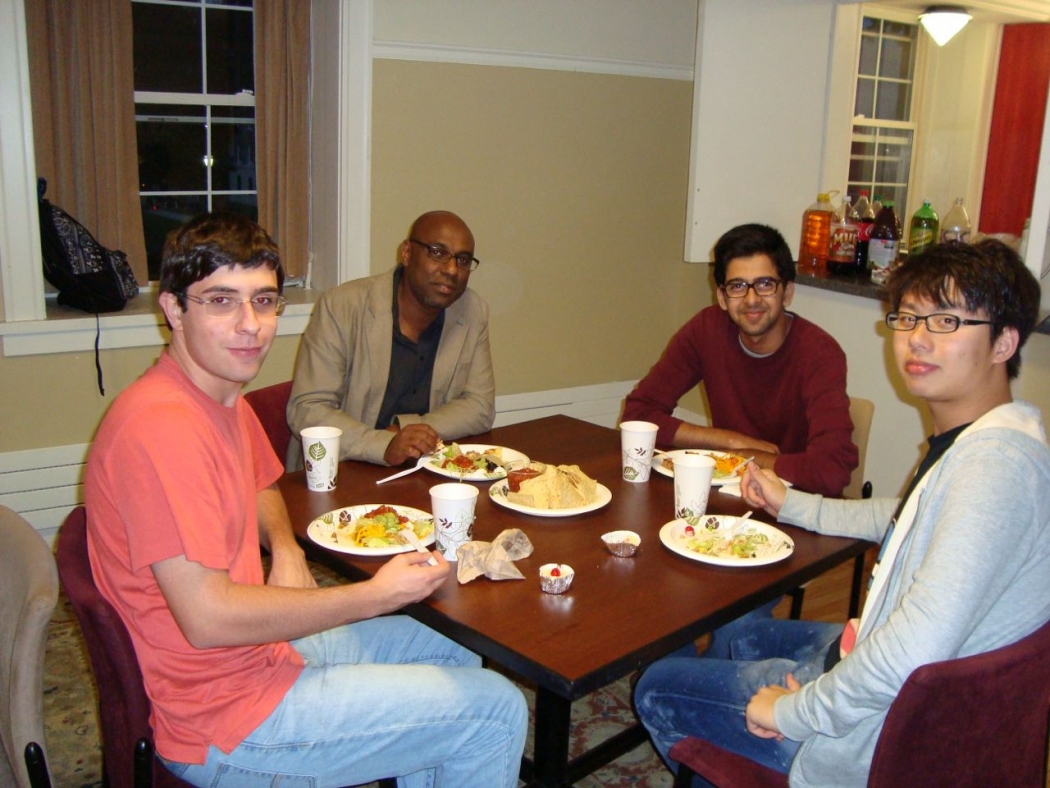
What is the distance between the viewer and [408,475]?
2.09 m

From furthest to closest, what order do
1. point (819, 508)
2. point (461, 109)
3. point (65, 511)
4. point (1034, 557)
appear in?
point (461, 109)
point (65, 511)
point (819, 508)
point (1034, 557)

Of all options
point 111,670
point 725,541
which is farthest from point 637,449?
point 111,670

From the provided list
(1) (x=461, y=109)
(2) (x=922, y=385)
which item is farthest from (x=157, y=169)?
(2) (x=922, y=385)

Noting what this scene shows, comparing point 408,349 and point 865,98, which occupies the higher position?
point 865,98

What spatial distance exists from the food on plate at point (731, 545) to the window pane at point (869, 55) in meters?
3.82

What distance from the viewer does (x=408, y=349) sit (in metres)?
2.59

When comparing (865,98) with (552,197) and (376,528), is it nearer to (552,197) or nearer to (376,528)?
(552,197)

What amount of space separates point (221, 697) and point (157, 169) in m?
2.69

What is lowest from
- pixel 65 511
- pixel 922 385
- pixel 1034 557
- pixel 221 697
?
pixel 65 511

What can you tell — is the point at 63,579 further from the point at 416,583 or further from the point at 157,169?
the point at 157,169

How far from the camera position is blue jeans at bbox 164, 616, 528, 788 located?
4.60 ft

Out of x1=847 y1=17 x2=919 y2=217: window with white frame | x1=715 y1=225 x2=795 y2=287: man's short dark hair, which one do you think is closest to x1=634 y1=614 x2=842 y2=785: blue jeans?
x1=715 y1=225 x2=795 y2=287: man's short dark hair

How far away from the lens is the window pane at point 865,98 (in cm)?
493

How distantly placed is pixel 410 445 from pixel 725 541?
0.72m
